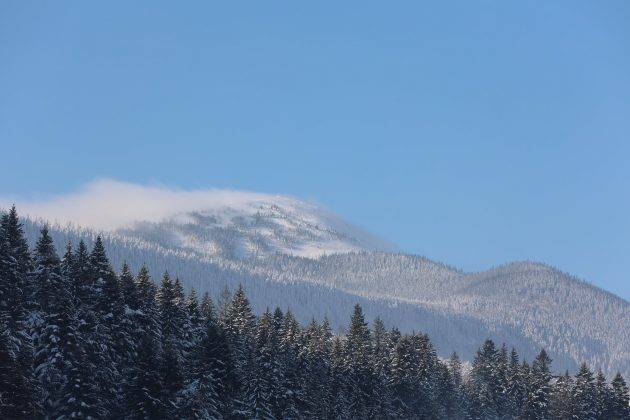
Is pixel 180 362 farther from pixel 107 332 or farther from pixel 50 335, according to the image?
pixel 50 335

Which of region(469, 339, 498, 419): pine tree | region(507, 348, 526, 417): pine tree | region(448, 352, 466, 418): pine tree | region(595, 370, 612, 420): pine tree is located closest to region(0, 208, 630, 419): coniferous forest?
region(595, 370, 612, 420): pine tree

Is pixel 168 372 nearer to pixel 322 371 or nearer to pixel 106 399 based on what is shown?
pixel 106 399

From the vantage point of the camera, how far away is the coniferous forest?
211 feet

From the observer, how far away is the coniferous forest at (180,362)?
64.2 m

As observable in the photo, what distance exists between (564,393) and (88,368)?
7848 cm

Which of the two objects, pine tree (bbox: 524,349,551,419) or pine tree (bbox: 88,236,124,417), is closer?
pine tree (bbox: 88,236,124,417)

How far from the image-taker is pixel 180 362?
3063 inches

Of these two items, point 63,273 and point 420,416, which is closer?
point 63,273

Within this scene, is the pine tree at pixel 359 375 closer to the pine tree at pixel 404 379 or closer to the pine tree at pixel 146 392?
the pine tree at pixel 404 379

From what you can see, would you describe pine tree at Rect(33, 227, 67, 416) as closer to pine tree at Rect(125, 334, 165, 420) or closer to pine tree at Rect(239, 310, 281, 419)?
pine tree at Rect(125, 334, 165, 420)

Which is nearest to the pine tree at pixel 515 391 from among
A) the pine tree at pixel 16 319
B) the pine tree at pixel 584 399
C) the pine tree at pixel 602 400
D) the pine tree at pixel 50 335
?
the pine tree at pixel 584 399

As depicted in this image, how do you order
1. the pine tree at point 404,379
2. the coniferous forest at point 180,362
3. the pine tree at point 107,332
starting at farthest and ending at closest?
the pine tree at point 404,379 → the pine tree at point 107,332 → the coniferous forest at point 180,362

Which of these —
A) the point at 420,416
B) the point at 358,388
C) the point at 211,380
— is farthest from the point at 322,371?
the point at 211,380

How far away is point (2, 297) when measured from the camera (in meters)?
62.7
